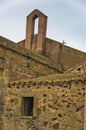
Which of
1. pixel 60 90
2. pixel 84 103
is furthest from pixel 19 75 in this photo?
pixel 84 103

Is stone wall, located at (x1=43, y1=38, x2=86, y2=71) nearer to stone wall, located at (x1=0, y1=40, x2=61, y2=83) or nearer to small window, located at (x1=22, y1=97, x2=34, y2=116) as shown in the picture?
stone wall, located at (x1=0, y1=40, x2=61, y2=83)

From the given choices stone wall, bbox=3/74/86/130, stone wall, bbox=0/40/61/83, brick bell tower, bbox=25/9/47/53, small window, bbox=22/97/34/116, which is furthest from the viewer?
brick bell tower, bbox=25/9/47/53

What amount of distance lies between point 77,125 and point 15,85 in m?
4.41

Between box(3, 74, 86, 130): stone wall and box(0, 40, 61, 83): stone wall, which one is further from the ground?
box(0, 40, 61, 83): stone wall

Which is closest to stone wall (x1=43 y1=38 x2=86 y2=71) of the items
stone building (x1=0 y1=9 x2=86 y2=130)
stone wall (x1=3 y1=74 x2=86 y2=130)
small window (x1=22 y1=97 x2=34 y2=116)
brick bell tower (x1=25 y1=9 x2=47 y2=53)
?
brick bell tower (x1=25 y1=9 x2=47 y2=53)

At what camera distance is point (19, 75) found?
61.5 feet

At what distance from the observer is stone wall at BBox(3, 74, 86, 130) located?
14289mm

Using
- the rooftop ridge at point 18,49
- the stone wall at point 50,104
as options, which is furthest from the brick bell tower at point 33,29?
the stone wall at point 50,104

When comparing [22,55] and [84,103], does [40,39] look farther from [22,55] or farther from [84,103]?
[84,103]

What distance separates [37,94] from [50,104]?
992 millimetres

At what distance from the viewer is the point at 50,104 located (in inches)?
596

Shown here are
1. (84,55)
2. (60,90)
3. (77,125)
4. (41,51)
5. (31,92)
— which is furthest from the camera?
(84,55)

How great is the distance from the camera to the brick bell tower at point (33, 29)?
27641 mm

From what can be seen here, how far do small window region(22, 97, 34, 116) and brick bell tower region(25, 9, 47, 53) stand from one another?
11.1 meters
